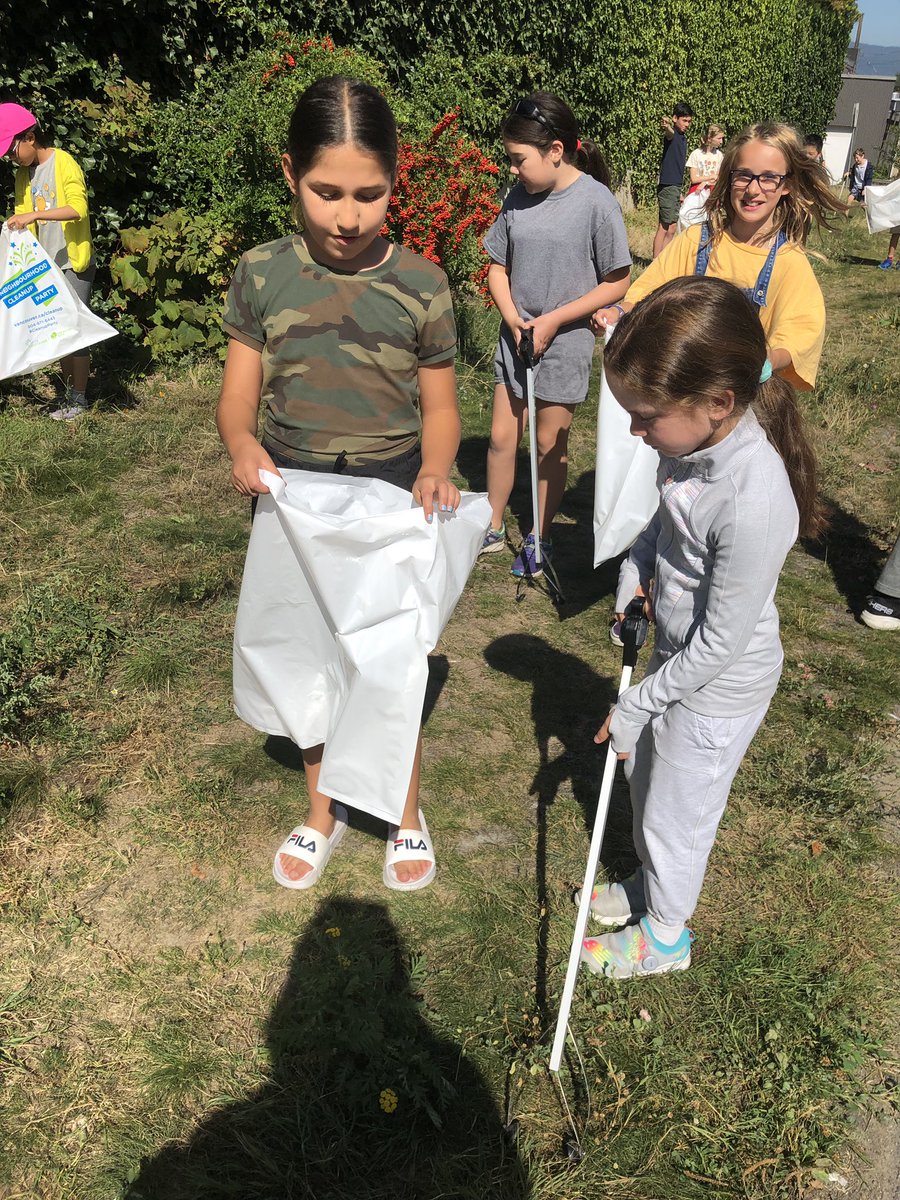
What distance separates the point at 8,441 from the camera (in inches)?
195

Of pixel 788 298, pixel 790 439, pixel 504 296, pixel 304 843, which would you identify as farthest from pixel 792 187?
pixel 304 843

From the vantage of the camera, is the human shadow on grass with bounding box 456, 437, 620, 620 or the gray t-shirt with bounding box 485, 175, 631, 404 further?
the human shadow on grass with bounding box 456, 437, 620, 620

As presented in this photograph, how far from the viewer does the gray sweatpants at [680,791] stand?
6.55 feet

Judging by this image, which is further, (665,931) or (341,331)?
(665,931)

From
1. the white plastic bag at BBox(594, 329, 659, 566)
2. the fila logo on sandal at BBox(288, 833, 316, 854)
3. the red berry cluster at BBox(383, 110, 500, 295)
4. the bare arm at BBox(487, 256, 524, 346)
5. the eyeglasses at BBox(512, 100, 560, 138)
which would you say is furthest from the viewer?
the red berry cluster at BBox(383, 110, 500, 295)

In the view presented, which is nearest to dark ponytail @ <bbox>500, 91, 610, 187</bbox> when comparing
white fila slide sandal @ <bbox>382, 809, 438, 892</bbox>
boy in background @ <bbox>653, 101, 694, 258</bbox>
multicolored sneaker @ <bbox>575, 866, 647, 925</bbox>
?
white fila slide sandal @ <bbox>382, 809, 438, 892</bbox>

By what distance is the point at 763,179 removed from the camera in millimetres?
2895

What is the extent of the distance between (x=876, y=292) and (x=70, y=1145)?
11.8 m

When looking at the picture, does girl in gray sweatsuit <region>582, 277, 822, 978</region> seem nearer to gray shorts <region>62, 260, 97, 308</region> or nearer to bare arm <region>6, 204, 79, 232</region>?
bare arm <region>6, 204, 79, 232</region>

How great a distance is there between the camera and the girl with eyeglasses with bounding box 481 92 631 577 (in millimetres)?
3564

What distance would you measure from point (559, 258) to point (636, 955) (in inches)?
107

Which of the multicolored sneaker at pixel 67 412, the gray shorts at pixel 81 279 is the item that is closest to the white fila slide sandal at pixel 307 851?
the multicolored sneaker at pixel 67 412

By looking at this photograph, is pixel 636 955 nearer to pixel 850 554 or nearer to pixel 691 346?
pixel 691 346

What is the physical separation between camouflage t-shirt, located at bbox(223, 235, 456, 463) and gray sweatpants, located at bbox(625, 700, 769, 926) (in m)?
1.00
